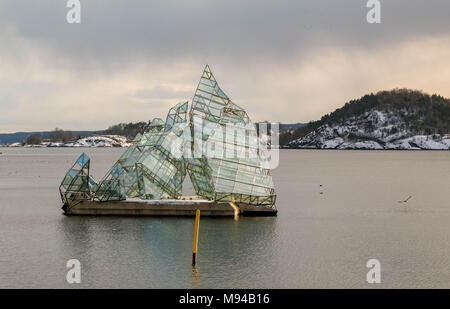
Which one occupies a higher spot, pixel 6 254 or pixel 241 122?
pixel 241 122

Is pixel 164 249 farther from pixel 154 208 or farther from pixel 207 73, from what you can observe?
pixel 207 73

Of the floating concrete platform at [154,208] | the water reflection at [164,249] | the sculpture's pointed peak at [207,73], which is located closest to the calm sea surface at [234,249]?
the water reflection at [164,249]

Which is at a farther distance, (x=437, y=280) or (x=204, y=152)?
(x=204, y=152)

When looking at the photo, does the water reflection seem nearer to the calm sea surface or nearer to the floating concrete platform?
the calm sea surface

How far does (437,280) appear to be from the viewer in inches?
1382

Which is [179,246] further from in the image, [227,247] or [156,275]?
[156,275]

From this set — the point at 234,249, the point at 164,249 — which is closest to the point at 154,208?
the point at 164,249

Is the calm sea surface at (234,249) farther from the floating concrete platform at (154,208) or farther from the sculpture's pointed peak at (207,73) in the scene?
the sculpture's pointed peak at (207,73)

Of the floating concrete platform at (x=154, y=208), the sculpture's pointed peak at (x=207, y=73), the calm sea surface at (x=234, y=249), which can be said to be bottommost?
the calm sea surface at (x=234, y=249)

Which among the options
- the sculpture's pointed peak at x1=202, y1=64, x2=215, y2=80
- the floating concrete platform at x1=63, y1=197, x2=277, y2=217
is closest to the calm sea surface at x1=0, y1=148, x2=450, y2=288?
the floating concrete platform at x1=63, y1=197, x2=277, y2=217

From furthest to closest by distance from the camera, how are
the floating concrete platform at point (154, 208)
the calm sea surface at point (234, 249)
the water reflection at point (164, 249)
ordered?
the floating concrete platform at point (154, 208) < the water reflection at point (164, 249) < the calm sea surface at point (234, 249)

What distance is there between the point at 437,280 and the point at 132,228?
2569 centimetres

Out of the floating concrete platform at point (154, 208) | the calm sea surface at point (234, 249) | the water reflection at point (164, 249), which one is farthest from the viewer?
the floating concrete platform at point (154, 208)
